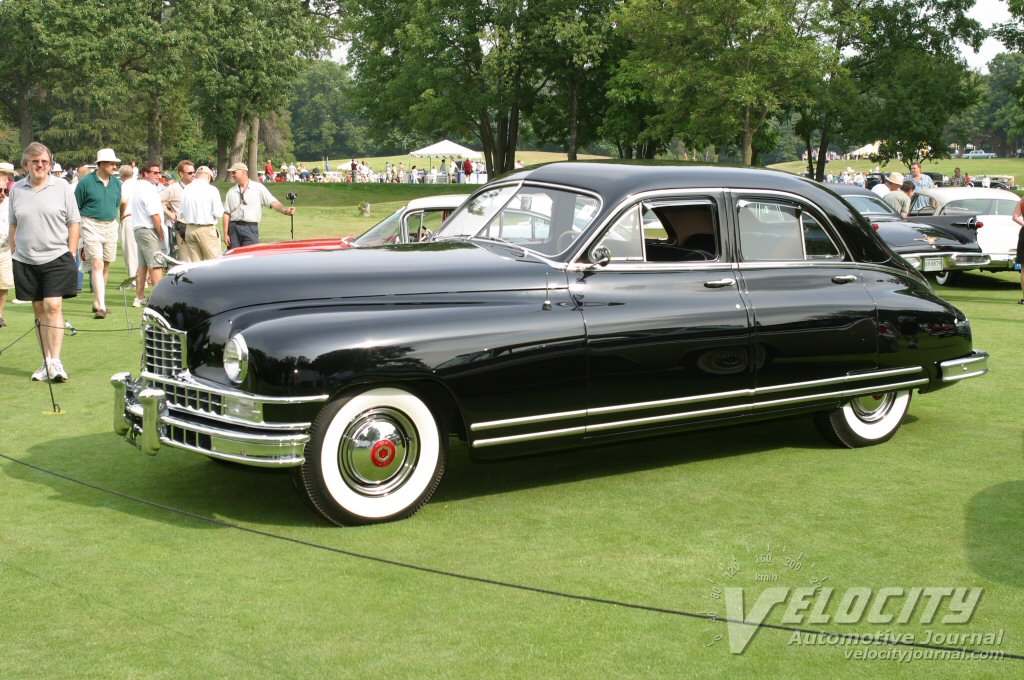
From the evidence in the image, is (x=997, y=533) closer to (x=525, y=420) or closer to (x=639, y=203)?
(x=525, y=420)

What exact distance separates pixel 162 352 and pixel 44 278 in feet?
12.9

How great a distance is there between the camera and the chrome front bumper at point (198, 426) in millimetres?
5273

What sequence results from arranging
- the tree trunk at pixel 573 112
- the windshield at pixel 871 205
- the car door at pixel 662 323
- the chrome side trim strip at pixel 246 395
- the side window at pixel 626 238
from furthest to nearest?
the tree trunk at pixel 573 112
the windshield at pixel 871 205
the side window at pixel 626 238
the car door at pixel 662 323
the chrome side trim strip at pixel 246 395

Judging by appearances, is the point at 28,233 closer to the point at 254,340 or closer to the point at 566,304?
the point at 254,340

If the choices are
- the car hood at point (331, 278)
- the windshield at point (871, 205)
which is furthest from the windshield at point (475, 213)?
the windshield at point (871, 205)

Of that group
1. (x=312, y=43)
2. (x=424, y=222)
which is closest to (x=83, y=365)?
(x=424, y=222)

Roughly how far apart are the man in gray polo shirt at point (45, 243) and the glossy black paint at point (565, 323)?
3597mm

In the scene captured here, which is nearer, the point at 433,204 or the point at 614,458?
the point at 614,458

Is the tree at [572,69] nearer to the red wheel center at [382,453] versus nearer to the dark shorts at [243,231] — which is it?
the dark shorts at [243,231]

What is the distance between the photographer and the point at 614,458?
7156mm

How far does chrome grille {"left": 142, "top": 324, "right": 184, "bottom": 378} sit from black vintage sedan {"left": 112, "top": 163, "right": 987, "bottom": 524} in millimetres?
18

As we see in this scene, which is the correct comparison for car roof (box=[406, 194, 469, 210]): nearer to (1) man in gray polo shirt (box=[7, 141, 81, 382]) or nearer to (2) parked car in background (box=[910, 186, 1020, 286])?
(1) man in gray polo shirt (box=[7, 141, 81, 382])

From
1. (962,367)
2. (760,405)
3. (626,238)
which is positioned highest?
(626,238)

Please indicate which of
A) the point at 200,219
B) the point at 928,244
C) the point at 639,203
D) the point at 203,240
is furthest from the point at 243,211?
the point at 928,244
